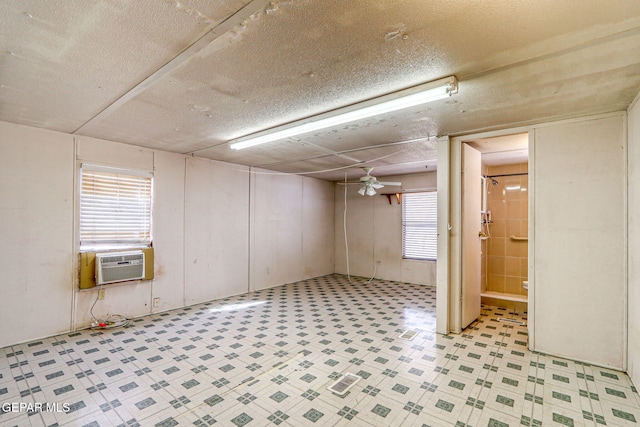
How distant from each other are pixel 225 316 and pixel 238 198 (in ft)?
7.33

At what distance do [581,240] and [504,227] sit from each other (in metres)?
2.60

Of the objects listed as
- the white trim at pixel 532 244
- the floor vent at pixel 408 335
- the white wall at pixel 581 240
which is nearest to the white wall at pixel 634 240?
the white wall at pixel 581 240

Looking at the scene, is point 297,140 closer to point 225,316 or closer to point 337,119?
point 337,119

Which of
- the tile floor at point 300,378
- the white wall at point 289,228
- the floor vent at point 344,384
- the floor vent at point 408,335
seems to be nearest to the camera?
the tile floor at point 300,378

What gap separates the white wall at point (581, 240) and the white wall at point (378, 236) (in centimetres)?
319

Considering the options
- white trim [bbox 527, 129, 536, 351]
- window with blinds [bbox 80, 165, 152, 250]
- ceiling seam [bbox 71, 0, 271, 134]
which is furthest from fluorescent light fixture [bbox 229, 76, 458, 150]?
window with blinds [bbox 80, 165, 152, 250]

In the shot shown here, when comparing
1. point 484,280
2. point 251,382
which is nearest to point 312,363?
point 251,382

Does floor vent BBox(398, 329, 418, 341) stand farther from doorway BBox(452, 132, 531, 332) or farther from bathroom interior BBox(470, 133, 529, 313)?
bathroom interior BBox(470, 133, 529, 313)

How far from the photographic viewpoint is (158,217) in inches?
178

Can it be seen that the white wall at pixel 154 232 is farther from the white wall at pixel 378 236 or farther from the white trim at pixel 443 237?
the white trim at pixel 443 237

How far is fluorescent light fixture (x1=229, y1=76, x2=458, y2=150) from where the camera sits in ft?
7.31

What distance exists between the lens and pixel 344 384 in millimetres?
2543

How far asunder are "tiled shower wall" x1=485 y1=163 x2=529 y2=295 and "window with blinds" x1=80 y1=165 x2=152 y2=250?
6021 mm

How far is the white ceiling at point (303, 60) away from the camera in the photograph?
1509mm
